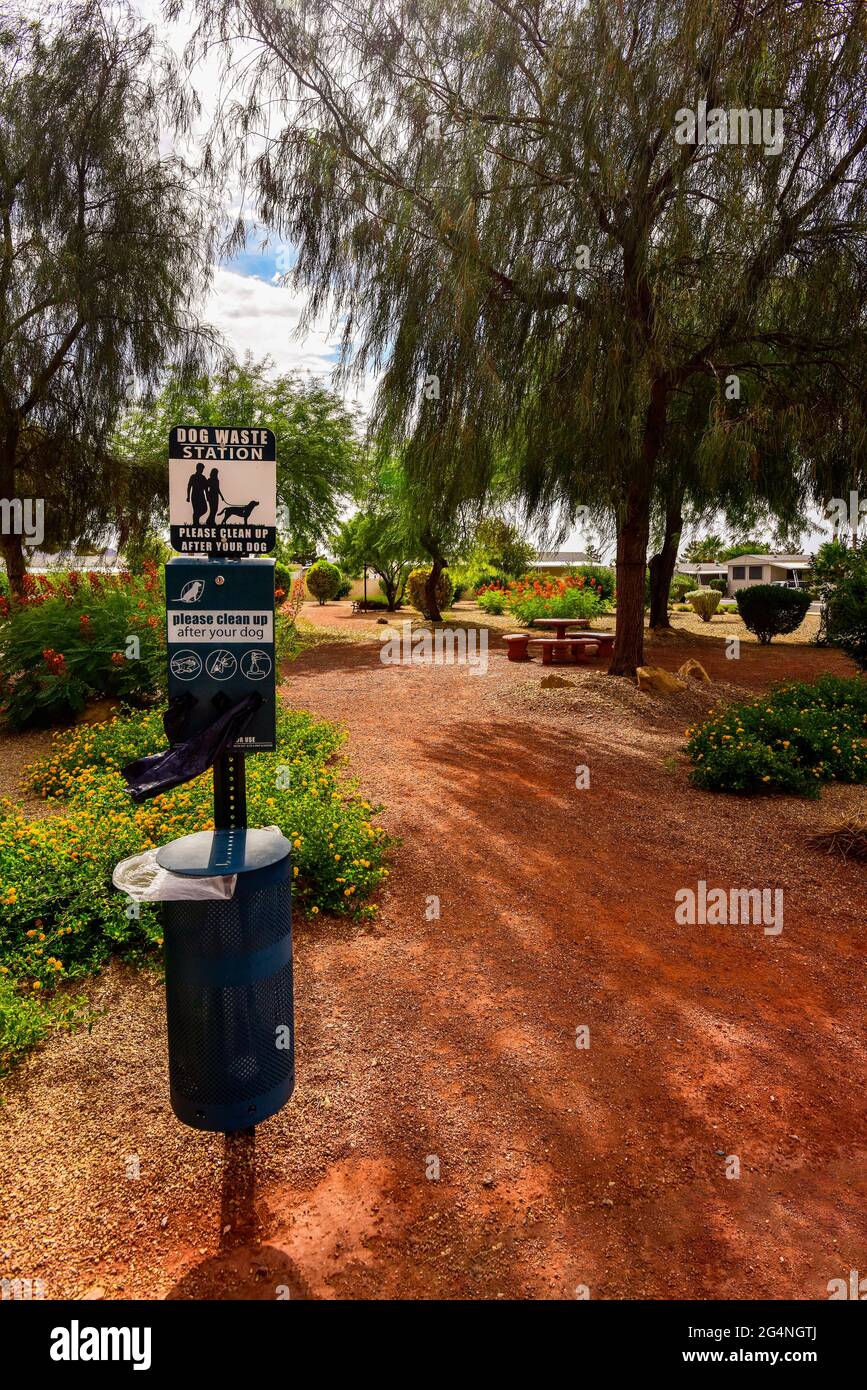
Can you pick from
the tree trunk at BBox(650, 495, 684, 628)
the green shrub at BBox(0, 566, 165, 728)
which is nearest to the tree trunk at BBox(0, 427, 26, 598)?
the green shrub at BBox(0, 566, 165, 728)

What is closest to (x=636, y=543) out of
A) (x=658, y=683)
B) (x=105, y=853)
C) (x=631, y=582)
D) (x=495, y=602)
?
(x=631, y=582)

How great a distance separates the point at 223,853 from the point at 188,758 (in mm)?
327

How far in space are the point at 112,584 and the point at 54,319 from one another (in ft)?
16.1

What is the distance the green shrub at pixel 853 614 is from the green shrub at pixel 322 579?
981 inches

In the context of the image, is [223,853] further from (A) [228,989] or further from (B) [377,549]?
(B) [377,549]

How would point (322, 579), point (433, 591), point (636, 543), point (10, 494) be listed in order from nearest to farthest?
point (636, 543)
point (10, 494)
point (433, 591)
point (322, 579)

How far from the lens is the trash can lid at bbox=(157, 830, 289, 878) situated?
2.51 meters

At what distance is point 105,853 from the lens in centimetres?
468

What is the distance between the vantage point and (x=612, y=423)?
8469 mm

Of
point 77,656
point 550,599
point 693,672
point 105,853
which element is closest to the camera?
point 105,853

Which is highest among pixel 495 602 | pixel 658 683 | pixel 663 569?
pixel 663 569

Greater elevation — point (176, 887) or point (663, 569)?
point (663, 569)

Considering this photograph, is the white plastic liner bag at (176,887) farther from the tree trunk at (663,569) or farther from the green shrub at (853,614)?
the tree trunk at (663,569)
